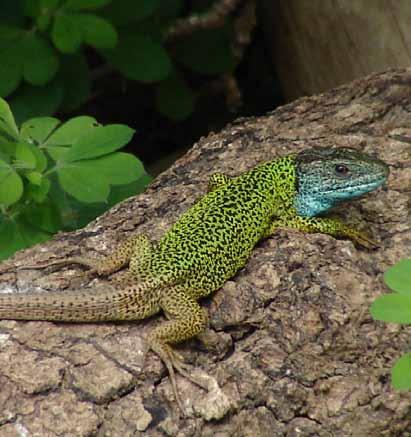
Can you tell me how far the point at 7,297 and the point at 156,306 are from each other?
0.74 m

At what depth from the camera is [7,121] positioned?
16.8ft

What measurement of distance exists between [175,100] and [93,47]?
956 mm

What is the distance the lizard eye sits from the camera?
534 cm

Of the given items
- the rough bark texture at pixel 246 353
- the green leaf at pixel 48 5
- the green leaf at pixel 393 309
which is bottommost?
the rough bark texture at pixel 246 353

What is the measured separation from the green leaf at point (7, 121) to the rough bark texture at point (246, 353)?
0.64 meters

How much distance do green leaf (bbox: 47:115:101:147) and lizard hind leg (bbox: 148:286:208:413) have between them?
121cm

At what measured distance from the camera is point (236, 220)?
16.9 feet

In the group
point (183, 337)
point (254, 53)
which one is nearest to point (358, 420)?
point (183, 337)

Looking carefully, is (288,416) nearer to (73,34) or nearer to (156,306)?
(156,306)

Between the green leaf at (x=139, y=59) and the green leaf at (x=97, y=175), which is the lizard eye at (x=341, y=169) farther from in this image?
the green leaf at (x=139, y=59)

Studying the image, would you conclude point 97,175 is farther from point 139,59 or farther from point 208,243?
point 139,59

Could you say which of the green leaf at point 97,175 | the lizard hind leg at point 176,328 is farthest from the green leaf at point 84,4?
the lizard hind leg at point 176,328

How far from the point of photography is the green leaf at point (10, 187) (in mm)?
4996

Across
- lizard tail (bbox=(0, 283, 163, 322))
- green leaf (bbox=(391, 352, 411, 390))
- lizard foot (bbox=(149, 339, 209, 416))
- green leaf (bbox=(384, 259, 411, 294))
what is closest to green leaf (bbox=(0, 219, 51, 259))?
lizard tail (bbox=(0, 283, 163, 322))
